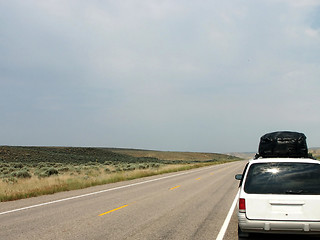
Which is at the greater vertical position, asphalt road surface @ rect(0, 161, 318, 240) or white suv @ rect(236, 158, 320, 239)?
white suv @ rect(236, 158, 320, 239)

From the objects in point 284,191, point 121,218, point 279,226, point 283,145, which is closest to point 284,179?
point 284,191

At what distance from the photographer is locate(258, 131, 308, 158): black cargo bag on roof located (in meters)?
10.3

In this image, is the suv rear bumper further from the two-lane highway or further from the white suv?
the two-lane highway

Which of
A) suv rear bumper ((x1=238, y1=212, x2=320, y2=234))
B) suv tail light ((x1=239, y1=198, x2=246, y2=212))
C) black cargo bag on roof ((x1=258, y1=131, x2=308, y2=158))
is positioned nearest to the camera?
suv rear bumper ((x1=238, y1=212, x2=320, y2=234))

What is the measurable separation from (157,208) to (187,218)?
1972mm

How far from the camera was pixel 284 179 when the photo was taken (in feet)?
20.8

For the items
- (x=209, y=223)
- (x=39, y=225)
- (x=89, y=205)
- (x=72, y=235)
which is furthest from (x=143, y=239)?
(x=89, y=205)

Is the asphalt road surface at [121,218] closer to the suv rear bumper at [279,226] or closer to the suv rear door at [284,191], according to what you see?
the suv rear bumper at [279,226]

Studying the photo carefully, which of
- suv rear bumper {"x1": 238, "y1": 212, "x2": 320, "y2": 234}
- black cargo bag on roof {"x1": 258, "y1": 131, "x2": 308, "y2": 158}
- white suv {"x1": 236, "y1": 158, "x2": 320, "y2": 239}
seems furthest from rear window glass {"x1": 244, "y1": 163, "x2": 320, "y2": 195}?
black cargo bag on roof {"x1": 258, "y1": 131, "x2": 308, "y2": 158}

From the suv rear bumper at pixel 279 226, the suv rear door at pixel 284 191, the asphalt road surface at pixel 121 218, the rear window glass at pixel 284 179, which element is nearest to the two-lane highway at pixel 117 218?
the asphalt road surface at pixel 121 218

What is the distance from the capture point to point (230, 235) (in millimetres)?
7449

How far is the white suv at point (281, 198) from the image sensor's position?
6.00 metres

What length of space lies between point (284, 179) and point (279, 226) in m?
0.86

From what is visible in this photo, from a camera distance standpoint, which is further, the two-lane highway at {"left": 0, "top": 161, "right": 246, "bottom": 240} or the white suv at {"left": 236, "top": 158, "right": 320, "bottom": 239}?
the two-lane highway at {"left": 0, "top": 161, "right": 246, "bottom": 240}
